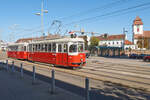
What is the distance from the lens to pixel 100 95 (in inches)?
253

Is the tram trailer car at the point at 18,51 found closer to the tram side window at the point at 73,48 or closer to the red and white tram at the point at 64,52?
the red and white tram at the point at 64,52

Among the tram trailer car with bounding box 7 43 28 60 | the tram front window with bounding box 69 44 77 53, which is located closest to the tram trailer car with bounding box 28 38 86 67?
the tram front window with bounding box 69 44 77 53

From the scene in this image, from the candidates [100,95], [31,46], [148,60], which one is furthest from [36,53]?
[148,60]

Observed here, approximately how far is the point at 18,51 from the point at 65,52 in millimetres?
14681

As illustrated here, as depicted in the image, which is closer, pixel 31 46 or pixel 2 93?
pixel 2 93

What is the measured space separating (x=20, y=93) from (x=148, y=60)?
2326 cm

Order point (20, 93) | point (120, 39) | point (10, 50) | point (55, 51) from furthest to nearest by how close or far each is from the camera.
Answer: point (120, 39) < point (10, 50) < point (55, 51) < point (20, 93)

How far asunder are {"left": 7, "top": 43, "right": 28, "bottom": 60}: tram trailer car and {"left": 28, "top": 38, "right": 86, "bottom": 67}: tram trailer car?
7.53 meters

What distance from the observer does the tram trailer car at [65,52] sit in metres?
13.3

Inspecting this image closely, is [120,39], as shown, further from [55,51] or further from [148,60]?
[55,51]

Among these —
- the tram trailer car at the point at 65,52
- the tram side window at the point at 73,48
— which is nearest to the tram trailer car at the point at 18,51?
the tram trailer car at the point at 65,52

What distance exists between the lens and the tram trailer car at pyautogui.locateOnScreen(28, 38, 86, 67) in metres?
13.3

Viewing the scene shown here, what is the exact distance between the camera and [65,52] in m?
13.6

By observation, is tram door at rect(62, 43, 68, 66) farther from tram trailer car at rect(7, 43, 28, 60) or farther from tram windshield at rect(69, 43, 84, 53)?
tram trailer car at rect(7, 43, 28, 60)
